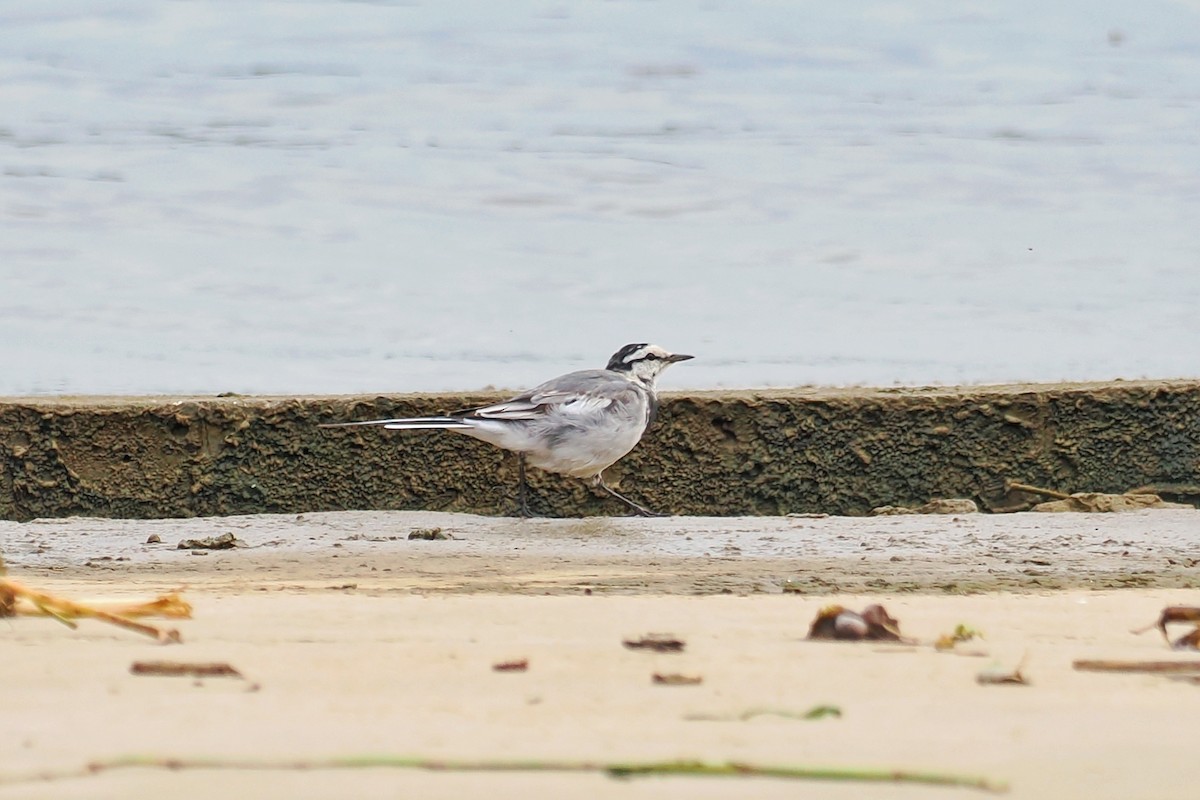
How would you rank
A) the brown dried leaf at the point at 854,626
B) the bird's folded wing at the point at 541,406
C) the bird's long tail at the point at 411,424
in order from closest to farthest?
the brown dried leaf at the point at 854,626 → the bird's long tail at the point at 411,424 → the bird's folded wing at the point at 541,406

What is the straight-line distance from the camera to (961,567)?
19.0 ft

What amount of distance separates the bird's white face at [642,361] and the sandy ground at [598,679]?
3130 millimetres

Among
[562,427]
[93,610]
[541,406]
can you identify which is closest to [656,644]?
[93,610]

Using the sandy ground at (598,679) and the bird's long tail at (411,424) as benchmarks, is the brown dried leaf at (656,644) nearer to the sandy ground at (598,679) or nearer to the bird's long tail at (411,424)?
the sandy ground at (598,679)

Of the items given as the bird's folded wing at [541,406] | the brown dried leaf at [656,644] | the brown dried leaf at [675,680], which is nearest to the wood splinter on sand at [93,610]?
the brown dried leaf at [656,644]

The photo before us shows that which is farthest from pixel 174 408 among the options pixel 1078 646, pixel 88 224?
pixel 88 224

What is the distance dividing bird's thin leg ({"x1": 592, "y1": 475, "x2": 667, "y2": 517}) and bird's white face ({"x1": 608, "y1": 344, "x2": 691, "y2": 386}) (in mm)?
A: 1219

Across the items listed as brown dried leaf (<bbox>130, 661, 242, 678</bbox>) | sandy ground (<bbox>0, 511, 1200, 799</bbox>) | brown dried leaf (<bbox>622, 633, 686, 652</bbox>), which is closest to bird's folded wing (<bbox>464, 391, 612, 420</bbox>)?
sandy ground (<bbox>0, 511, 1200, 799</bbox>)

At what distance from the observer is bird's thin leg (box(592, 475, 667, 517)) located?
7535 mm

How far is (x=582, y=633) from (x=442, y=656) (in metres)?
0.42

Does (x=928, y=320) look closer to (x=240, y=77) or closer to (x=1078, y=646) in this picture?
(x=1078, y=646)

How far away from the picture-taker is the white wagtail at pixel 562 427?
7.46 m

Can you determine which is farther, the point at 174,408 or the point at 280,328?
the point at 280,328

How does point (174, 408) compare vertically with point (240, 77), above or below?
below
